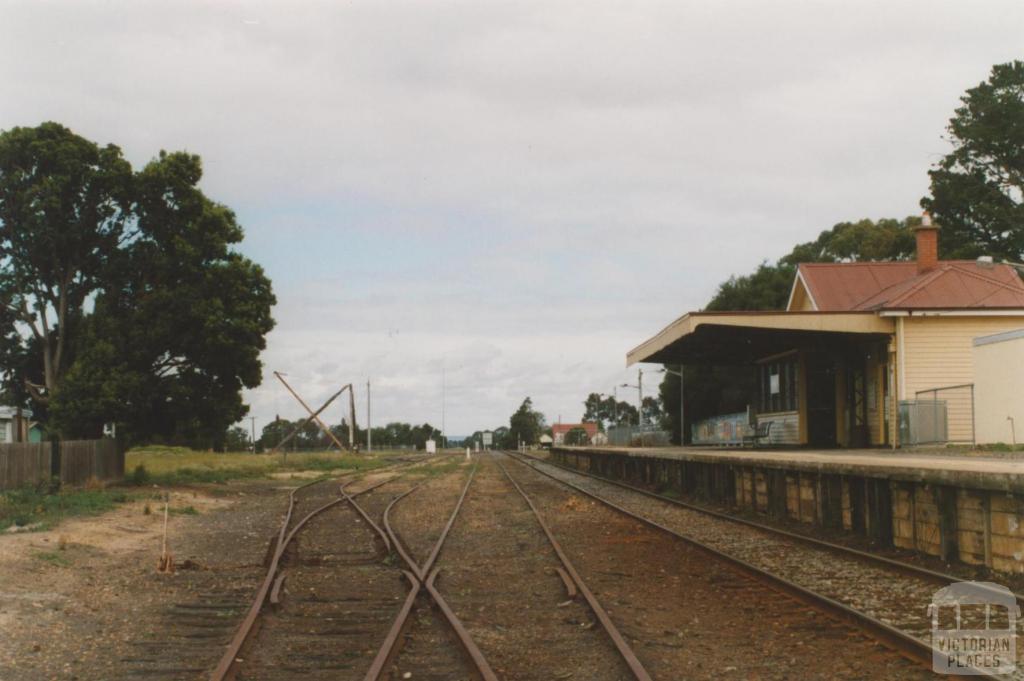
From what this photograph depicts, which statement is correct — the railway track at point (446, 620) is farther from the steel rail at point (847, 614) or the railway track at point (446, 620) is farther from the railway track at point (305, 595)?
the steel rail at point (847, 614)

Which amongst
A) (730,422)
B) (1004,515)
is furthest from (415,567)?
(730,422)

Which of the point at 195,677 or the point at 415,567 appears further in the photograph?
the point at 415,567

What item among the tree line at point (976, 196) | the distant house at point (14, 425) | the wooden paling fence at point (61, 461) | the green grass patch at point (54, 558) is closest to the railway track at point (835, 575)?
the green grass patch at point (54, 558)

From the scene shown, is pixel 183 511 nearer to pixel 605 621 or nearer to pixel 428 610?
pixel 428 610

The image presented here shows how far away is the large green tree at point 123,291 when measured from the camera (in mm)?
25922

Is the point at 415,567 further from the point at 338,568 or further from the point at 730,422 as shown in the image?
the point at 730,422

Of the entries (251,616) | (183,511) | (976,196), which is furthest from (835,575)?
(976,196)

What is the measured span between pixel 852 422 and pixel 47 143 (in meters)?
22.8

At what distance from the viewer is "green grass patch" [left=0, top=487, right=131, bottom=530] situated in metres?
16.8

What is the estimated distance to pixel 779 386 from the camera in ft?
109

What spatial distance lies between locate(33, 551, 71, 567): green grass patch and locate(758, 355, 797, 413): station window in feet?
76.1

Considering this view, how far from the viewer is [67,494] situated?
73.5 ft

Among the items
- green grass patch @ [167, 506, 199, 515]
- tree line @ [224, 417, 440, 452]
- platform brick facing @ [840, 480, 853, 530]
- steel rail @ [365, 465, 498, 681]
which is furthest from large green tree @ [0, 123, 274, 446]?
tree line @ [224, 417, 440, 452]

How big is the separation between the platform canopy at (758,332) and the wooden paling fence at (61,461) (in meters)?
14.9
